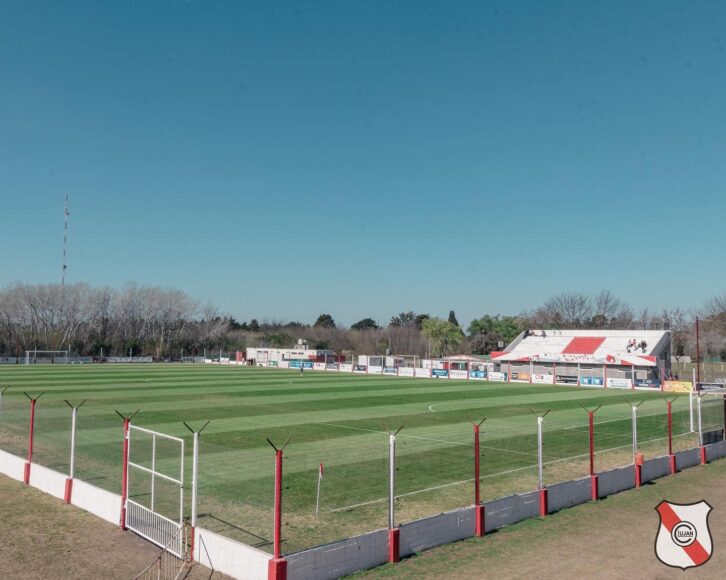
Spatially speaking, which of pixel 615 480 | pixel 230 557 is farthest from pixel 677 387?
pixel 230 557

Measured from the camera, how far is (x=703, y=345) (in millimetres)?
120500

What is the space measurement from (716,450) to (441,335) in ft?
390

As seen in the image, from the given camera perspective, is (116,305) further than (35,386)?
Yes

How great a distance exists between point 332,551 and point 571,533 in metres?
6.02

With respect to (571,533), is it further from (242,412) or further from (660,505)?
(242,412)

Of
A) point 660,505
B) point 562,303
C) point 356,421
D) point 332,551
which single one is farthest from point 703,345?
point 332,551

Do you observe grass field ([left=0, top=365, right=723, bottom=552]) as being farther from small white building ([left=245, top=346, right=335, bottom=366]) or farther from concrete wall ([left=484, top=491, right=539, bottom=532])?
small white building ([left=245, top=346, right=335, bottom=366])

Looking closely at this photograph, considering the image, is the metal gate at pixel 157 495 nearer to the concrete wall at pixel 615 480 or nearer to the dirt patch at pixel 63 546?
the dirt patch at pixel 63 546

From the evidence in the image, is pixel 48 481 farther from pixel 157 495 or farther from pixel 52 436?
pixel 52 436

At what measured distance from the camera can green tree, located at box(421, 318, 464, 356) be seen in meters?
143

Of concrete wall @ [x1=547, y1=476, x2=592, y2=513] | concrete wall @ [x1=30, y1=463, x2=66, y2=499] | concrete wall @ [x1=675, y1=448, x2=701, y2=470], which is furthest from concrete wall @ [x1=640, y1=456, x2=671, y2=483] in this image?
concrete wall @ [x1=30, y1=463, x2=66, y2=499]

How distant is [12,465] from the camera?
19.6 m

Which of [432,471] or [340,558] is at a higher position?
[340,558]
